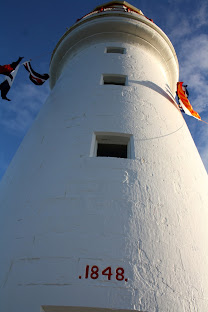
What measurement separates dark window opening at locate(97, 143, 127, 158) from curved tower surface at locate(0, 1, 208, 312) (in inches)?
1.9

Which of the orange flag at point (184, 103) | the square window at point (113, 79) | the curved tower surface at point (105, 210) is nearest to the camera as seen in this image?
the curved tower surface at point (105, 210)

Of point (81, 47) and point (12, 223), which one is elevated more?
point (81, 47)

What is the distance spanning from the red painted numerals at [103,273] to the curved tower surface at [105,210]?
13 mm

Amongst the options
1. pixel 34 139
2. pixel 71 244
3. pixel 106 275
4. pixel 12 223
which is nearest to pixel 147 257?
pixel 106 275

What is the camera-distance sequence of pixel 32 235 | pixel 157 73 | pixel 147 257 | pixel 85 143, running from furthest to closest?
pixel 157 73
pixel 85 143
pixel 32 235
pixel 147 257

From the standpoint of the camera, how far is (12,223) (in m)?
4.14

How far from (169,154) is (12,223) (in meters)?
3.25

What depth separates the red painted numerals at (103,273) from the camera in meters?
3.27

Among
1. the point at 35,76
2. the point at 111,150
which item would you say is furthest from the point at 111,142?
the point at 35,76

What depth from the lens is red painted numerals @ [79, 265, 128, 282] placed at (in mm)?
3273

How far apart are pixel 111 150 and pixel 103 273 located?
9.93 ft

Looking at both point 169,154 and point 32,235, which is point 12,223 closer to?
point 32,235

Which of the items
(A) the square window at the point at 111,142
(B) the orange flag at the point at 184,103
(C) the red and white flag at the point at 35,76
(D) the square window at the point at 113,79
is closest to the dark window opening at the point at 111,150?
(A) the square window at the point at 111,142

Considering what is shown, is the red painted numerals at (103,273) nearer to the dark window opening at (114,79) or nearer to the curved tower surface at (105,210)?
the curved tower surface at (105,210)
